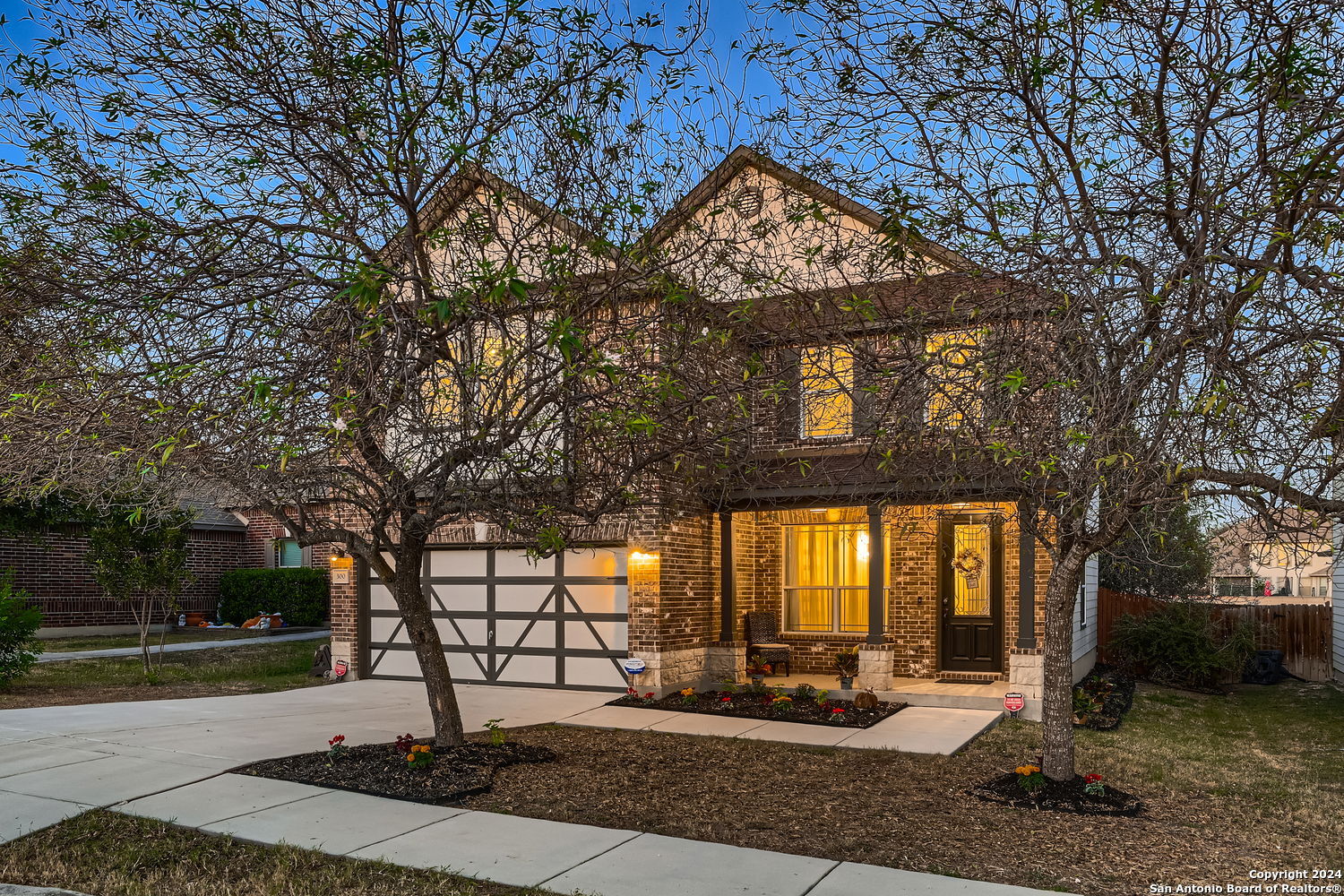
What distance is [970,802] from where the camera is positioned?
762 cm

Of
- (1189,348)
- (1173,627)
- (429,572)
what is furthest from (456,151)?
(1173,627)

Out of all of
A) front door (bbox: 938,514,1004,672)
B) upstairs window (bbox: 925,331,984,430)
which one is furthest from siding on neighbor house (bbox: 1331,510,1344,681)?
upstairs window (bbox: 925,331,984,430)

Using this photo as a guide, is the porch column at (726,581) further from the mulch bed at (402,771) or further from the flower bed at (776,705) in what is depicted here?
the mulch bed at (402,771)

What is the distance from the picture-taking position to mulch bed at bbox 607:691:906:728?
445 inches

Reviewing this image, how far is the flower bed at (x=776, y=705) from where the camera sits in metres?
11.4

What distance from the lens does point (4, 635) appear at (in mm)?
13461

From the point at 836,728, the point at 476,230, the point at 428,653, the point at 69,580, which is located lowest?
the point at 836,728

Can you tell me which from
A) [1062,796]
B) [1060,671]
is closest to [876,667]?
[1060,671]

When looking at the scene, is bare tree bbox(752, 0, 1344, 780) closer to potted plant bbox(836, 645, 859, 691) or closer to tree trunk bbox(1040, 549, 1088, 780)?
tree trunk bbox(1040, 549, 1088, 780)

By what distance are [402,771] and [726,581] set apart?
6.53m

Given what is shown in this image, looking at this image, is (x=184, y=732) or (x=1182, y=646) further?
(x=1182, y=646)

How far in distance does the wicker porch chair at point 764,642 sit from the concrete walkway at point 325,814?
12.6ft

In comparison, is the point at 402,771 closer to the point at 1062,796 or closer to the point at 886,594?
the point at 1062,796

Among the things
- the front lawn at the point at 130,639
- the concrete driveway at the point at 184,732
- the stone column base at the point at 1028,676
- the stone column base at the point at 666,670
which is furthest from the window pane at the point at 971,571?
the front lawn at the point at 130,639
